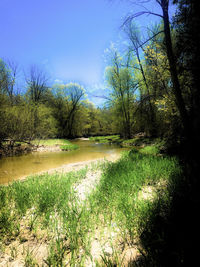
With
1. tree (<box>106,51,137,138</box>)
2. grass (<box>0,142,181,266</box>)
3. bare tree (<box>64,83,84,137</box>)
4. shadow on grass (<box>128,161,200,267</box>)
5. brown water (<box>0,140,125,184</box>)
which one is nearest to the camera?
shadow on grass (<box>128,161,200,267</box>)

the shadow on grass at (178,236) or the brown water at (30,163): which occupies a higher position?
the shadow on grass at (178,236)

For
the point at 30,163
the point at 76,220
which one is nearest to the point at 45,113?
the point at 30,163

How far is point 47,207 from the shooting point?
244 centimetres

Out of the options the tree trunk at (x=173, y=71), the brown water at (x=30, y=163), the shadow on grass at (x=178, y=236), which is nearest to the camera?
the shadow on grass at (x=178, y=236)

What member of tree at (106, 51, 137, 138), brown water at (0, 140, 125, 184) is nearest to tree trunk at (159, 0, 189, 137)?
brown water at (0, 140, 125, 184)

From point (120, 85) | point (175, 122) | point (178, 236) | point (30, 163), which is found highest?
point (120, 85)

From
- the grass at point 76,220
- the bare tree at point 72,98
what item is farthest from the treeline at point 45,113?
the grass at point 76,220

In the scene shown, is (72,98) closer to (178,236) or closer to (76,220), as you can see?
(76,220)

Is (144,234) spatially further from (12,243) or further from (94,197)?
(12,243)

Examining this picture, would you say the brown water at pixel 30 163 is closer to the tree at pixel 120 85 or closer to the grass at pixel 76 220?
the grass at pixel 76 220

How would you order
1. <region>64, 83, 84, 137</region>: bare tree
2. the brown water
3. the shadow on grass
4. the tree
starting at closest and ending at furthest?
the shadow on grass
the brown water
the tree
<region>64, 83, 84, 137</region>: bare tree

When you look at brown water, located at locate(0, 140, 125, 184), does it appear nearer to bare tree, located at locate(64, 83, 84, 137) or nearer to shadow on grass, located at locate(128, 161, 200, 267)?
shadow on grass, located at locate(128, 161, 200, 267)

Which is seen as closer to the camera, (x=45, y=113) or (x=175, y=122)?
(x=175, y=122)

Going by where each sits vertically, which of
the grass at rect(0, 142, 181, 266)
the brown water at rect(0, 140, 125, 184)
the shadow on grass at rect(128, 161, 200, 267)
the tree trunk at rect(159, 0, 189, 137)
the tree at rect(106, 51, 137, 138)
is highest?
the tree at rect(106, 51, 137, 138)
